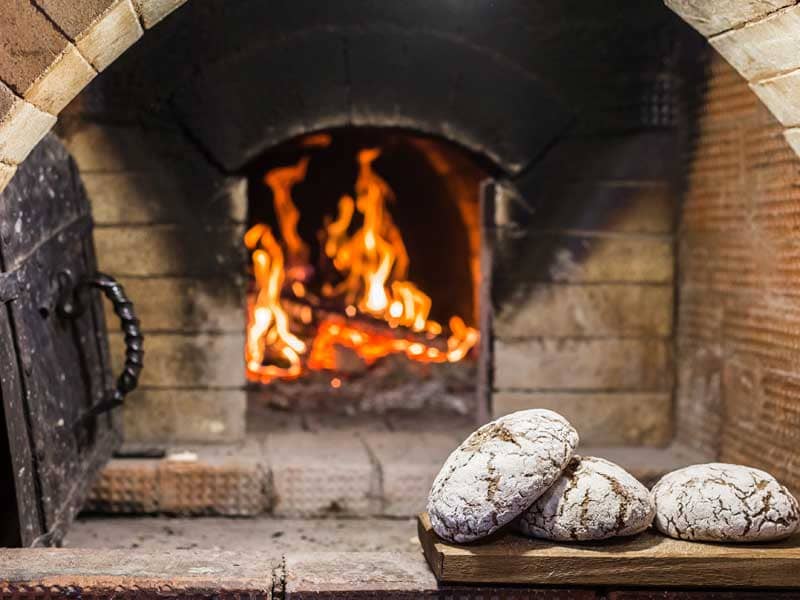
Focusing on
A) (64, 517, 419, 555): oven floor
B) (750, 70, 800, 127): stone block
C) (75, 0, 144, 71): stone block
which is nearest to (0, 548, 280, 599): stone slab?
(64, 517, 419, 555): oven floor

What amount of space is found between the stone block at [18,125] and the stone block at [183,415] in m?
1.75

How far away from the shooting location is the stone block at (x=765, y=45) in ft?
7.95

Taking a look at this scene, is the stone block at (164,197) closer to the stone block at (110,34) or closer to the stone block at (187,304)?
the stone block at (187,304)

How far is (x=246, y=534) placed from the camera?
143 inches

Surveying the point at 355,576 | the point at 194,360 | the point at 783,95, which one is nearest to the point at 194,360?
the point at 194,360

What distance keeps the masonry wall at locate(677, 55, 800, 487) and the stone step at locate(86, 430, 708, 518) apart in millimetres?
322

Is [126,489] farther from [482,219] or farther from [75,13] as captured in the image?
[75,13]

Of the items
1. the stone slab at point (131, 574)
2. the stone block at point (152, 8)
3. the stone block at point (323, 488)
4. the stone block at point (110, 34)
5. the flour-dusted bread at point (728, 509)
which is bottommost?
the stone block at point (323, 488)

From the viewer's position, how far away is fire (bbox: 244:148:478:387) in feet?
16.4

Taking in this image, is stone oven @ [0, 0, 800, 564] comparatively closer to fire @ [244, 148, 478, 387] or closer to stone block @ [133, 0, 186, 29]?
fire @ [244, 148, 478, 387]

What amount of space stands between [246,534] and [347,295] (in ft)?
6.54

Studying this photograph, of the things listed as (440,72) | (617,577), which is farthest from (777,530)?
(440,72)

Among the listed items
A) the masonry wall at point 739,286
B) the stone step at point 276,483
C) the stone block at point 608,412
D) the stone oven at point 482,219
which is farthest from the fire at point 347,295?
the masonry wall at point 739,286

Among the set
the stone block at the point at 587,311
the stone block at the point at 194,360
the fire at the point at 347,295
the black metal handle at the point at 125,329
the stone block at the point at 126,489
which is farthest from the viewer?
the fire at the point at 347,295
